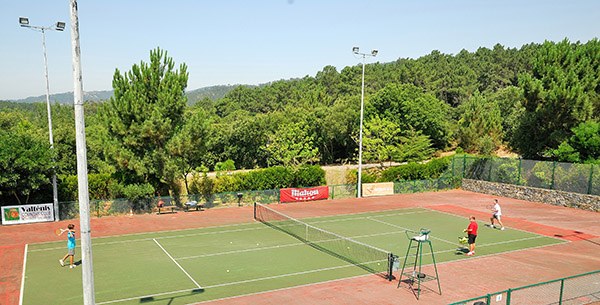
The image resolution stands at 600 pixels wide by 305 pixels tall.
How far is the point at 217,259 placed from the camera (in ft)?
69.2

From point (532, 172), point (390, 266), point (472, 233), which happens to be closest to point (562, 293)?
point (390, 266)

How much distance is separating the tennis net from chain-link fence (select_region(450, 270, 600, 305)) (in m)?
4.80

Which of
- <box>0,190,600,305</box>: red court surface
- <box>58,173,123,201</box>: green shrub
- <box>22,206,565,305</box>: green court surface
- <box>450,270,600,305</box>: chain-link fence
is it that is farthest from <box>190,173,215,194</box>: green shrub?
<box>450,270,600,305</box>: chain-link fence

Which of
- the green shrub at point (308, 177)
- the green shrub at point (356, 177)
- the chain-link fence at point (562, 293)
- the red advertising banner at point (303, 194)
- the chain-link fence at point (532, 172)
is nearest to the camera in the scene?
the chain-link fence at point (562, 293)

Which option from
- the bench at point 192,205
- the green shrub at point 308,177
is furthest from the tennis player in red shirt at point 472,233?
the green shrub at point 308,177

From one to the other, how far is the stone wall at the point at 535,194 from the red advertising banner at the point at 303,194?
14493mm

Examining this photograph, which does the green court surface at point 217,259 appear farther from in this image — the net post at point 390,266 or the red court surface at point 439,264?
the red court surface at point 439,264

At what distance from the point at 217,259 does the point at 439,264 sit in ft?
33.8

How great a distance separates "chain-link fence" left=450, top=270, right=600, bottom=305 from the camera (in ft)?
45.1

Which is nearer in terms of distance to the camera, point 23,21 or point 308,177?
point 23,21

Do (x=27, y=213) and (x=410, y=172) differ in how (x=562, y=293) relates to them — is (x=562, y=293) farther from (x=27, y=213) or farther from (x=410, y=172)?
(x=410, y=172)

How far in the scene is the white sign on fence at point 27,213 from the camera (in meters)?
27.3

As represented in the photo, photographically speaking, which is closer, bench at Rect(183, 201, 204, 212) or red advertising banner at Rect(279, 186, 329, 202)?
bench at Rect(183, 201, 204, 212)

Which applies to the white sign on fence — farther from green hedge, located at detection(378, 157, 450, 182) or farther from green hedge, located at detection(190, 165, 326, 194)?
green hedge, located at detection(378, 157, 450, 182)
